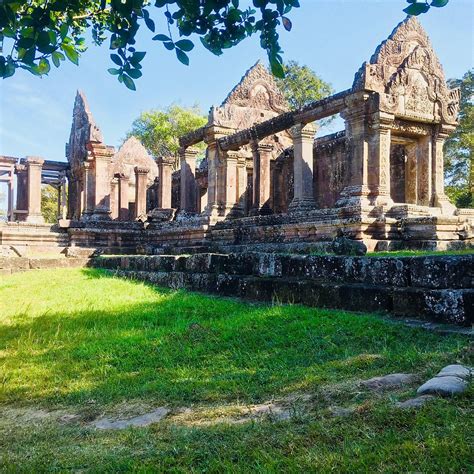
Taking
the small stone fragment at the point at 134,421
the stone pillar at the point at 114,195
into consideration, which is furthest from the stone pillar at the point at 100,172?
the small stone fragment at the point at 134,421

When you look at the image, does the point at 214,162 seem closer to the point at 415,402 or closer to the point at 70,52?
the point at 70,52

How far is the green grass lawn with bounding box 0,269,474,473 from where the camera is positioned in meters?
2.35

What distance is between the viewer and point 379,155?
11.4 meters

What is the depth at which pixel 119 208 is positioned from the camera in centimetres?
2400

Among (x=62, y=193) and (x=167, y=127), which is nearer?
(x=62, y=193)

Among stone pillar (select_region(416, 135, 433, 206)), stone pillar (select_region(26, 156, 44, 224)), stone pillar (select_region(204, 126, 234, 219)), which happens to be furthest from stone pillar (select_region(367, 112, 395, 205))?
stone pillar (select_region(26, 156, 44, 224))

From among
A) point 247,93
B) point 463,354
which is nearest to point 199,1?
point 463,354

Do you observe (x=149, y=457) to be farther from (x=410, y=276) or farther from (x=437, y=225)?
(x=437, y=225)

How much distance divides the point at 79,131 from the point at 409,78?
642 inches

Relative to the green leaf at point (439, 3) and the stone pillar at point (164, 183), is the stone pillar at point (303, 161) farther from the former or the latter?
the green leaf at point (439, 3)

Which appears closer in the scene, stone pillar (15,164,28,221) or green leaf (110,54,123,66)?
green leaf (110,54,123,66)

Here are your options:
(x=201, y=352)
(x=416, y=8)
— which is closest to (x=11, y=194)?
(x=201, y=352)

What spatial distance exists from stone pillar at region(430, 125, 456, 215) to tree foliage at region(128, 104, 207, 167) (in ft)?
90.5

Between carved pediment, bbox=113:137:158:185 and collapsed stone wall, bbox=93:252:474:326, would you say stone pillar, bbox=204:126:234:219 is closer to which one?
collapsed stone wall, bbox=93:252:474:326
